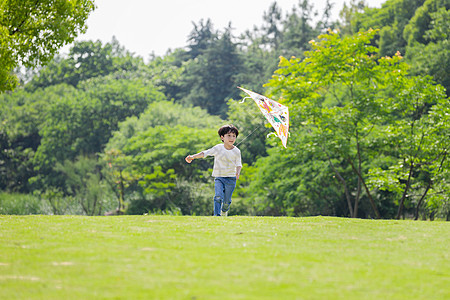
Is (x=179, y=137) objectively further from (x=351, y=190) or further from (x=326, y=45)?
(x=326, y=45)

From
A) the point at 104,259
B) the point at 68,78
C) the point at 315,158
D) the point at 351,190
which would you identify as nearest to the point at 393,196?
the point at 351,190

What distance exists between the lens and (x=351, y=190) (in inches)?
914

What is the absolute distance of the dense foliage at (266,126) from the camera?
17.9 metres

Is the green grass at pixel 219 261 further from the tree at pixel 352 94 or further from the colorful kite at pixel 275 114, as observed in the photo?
the tree at pixel 352 94

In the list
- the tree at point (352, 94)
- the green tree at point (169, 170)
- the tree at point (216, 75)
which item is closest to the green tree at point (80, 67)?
the tree at point (216, 75)

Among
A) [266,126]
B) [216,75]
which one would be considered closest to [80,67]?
[216,75]

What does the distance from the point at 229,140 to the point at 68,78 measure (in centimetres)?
5135

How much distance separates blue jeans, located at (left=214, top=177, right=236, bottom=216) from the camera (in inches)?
404

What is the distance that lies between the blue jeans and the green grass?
1.93 meters

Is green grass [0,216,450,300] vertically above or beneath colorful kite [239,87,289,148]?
beneath

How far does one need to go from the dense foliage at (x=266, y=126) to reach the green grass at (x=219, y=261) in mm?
9807

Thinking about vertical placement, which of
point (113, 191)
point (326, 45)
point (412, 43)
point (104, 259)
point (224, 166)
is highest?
point (412, 43)

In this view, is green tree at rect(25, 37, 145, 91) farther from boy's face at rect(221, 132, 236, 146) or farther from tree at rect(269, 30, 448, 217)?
boy's face at rect(221, 132, 236, 146)

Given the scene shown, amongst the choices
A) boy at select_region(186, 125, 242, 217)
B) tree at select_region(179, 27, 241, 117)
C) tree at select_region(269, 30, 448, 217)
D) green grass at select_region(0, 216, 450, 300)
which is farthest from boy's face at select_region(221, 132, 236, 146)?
tree at select_region(179, 27, 241, 117)
